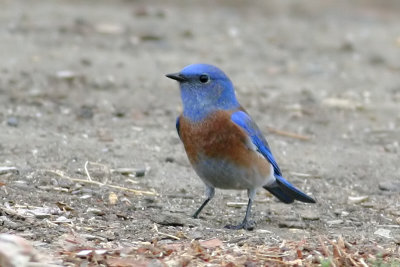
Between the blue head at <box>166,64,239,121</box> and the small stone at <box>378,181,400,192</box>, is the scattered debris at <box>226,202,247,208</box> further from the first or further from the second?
the small stone at <box>378,181,400,192</box>

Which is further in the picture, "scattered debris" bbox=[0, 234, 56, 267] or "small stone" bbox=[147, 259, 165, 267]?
"small stone" bbox=[147, 259, 165, 267]

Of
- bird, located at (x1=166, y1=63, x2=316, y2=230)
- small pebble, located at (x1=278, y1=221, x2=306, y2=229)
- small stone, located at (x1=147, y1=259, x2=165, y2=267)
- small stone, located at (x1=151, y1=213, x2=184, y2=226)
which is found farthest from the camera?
small pebble, located at (x1=278, y1=221, x2=306, y2=229)

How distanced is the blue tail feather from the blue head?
0.76 m

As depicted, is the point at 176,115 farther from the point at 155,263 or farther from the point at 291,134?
→ the point at 155,263

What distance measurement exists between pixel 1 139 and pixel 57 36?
3862mm

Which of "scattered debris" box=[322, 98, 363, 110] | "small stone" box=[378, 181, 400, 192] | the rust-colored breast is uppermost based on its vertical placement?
the rust-colored breast

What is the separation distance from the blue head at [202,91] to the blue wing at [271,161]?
134 millimetres

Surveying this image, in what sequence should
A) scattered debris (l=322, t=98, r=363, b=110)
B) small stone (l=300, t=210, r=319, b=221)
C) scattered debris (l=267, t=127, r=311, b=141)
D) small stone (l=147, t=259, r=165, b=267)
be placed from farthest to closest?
scattered debris (l=322, t=98, r=363, b=110) → scattered debris (l=267, t=127, r=311, b=141) → small stone (l=300, t=210, r=319, b=221) → small stone (l=147, t=259, r=165, b=267)

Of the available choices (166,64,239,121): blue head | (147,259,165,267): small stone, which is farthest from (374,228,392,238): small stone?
(147,259,165,267): small stone

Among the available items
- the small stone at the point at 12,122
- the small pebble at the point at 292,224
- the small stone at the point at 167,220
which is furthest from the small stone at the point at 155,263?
the small stone at the point at 12,122

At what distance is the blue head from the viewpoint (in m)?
6.25

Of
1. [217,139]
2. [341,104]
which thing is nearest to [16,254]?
[217,139]

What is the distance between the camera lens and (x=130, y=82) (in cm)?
999

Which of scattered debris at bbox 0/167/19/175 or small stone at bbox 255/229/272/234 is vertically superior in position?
scattered debris at bbox 0/167/19/175
